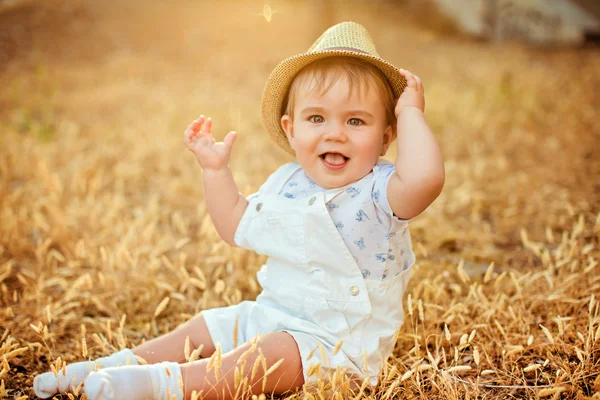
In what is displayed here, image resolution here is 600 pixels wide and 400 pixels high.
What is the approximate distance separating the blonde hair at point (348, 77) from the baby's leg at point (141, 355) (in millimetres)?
908

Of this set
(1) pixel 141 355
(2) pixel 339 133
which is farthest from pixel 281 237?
(1) pixel 141 355

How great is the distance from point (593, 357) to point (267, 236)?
3.68ft

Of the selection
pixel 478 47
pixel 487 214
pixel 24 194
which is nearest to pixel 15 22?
pixel 24 194

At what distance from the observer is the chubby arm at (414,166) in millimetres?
1656

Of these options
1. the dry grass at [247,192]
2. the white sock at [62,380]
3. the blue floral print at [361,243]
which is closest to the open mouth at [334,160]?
the blue floral print at [361,243]

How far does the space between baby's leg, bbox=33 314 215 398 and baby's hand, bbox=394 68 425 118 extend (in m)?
1.02

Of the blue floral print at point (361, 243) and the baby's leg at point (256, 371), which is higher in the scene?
the blue floral print at point (361, 243)

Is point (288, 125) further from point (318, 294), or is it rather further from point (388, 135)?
point (318, 294)

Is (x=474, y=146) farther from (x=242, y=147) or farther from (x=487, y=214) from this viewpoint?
(x=242, y=147)

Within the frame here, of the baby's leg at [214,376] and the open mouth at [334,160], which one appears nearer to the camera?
the baby's leg at [214,376]

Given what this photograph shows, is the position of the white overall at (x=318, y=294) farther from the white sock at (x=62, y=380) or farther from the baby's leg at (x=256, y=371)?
the white sock at (x=62, y=380)

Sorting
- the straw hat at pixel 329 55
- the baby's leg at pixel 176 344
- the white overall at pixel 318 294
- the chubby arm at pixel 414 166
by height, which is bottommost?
the baby's leg at pixel 176 344

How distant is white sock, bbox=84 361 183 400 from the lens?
1.53 metres

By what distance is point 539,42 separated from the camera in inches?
352
